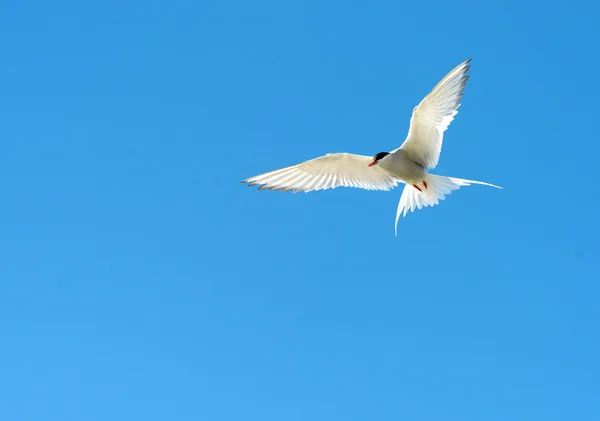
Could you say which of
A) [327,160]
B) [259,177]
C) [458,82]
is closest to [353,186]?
[327,160]

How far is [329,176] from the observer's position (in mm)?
11125

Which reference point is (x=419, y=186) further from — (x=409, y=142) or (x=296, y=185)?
(x=296, y=185)

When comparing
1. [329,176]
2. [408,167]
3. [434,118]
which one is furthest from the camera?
[329,176]

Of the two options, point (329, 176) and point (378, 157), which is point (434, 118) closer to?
point (378, 157)

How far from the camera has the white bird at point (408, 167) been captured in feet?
33.1

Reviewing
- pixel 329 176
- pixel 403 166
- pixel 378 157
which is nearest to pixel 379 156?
pixel 378 157

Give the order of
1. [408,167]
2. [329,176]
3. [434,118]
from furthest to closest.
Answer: [329,176] < [408,167] < [434,118]

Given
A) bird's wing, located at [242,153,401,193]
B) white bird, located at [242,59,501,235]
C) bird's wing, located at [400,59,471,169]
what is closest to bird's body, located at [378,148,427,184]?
white bird, located at [242,59,501,235]

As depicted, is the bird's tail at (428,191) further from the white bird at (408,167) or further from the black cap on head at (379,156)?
the black cap on head at (379,156)

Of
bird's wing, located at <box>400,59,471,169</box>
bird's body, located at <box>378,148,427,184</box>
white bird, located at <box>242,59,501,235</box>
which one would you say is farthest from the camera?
bird's body, located at <box>378,148,427,184</box>

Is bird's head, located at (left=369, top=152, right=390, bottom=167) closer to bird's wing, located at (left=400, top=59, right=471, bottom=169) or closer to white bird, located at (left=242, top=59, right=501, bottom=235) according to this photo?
white bird, located at (left=242, top=59, right=501, bottom=235)

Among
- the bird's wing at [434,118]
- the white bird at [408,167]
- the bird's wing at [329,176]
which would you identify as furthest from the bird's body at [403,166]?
the bird's wing at [329,176]

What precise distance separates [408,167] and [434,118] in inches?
32.4

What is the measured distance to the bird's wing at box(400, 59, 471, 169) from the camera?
32.7 feet
